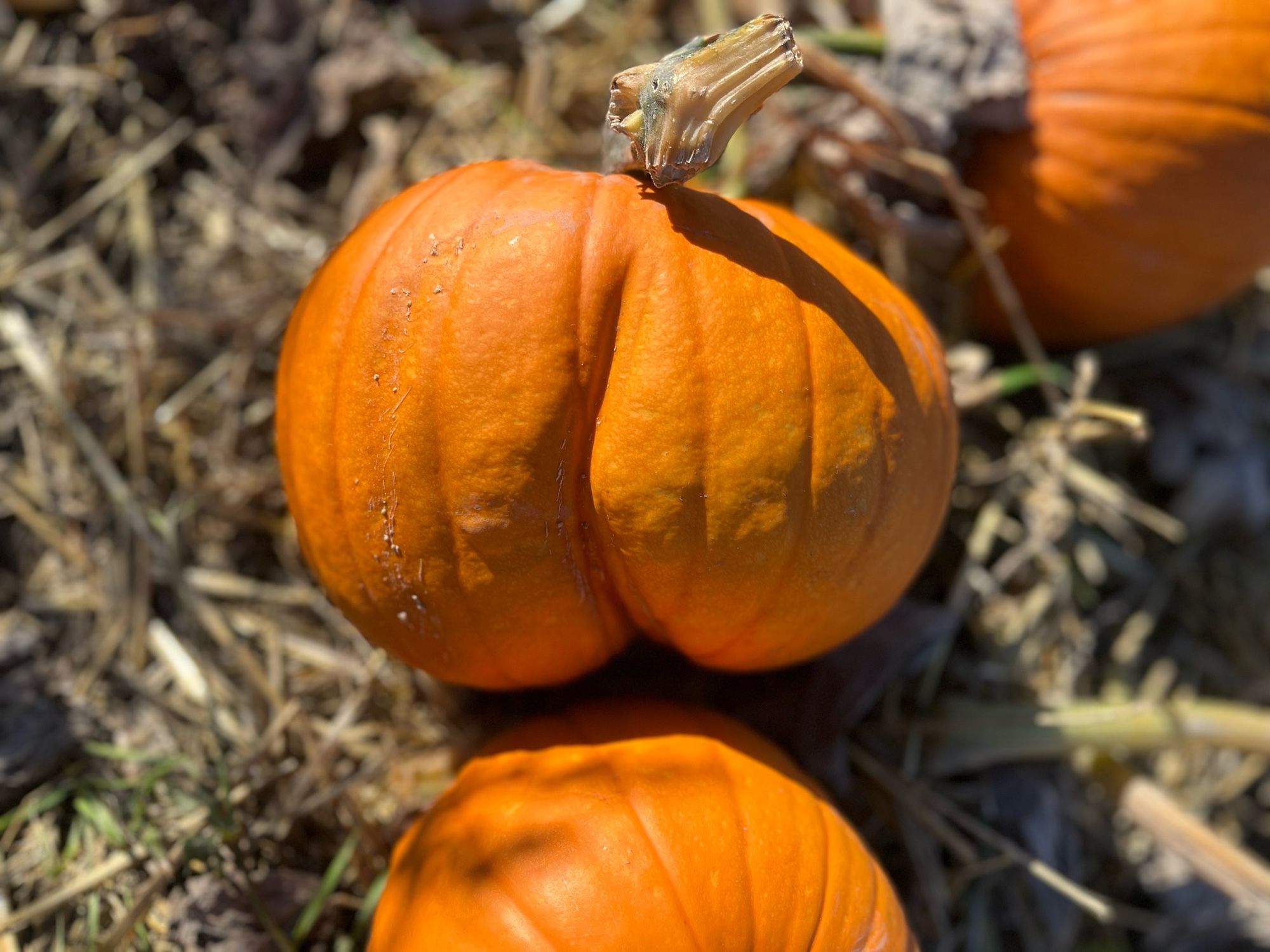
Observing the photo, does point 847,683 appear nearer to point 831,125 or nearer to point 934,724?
point 934,724

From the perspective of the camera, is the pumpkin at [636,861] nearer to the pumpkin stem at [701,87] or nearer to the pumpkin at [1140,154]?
the pumpkin stem at [701,87]

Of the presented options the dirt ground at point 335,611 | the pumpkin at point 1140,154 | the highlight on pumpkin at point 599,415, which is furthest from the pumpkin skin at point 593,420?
the pumpkin at point 1140,154

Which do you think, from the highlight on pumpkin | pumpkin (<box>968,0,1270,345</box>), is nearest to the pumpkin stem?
the highlight on pumpkin

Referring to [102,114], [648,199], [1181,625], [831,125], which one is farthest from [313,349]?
[1181,625]

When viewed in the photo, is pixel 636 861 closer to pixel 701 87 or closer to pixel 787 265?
pixel 787 265

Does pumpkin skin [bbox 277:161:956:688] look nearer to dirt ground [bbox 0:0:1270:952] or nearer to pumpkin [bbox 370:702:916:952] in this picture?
pumpkin [bbox 370:702:916:952]

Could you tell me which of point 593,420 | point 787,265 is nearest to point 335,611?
point 593,420
